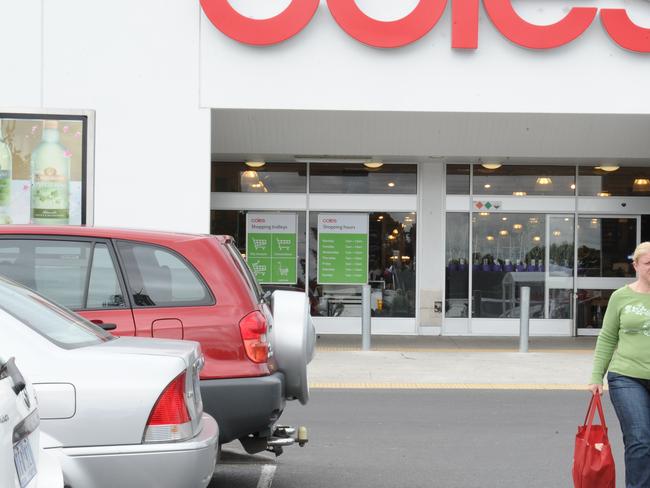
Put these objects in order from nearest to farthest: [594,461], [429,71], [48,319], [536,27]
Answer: [48,319] < [594,461] < [536,27] < [429,71]

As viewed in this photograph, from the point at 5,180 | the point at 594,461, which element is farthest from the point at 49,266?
the point at 5,180

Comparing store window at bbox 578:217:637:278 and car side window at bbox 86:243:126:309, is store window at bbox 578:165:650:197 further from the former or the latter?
car side window at bbox 86:243:126:309

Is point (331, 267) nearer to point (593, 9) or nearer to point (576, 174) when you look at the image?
point (576, 174)

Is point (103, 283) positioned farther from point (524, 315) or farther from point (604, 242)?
point (604, 242)

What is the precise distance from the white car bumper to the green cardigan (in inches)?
107

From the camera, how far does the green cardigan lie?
5.35 metres

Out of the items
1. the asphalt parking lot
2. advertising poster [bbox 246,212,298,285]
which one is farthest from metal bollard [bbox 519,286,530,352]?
advertising poster [bbox 246,212,298,285]

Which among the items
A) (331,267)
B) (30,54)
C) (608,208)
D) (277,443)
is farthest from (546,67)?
(277,443)

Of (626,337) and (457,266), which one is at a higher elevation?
(457,266)

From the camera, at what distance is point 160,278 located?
5664 mm

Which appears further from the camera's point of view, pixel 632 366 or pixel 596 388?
pixel 596 388

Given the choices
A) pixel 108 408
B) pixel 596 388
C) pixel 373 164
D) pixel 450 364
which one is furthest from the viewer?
pixel 373 164

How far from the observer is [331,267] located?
17062mm

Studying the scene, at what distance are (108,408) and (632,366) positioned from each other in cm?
311
